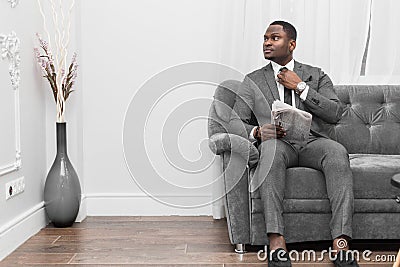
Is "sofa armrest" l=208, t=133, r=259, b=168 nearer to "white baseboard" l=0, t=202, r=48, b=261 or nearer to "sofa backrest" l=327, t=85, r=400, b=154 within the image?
"sofa backrest" l=327, t=85, r=400, b=154

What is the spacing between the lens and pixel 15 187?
3762 millimetres

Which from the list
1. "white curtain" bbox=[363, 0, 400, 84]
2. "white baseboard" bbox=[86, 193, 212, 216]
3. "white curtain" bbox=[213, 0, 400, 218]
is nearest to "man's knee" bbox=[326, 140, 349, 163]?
"white curtain" bbox=[213, 0, 400, 218]

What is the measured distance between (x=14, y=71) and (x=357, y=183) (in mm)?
1908

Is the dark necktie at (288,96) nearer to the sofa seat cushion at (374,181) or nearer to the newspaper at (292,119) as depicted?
the newspaper at (292,119)

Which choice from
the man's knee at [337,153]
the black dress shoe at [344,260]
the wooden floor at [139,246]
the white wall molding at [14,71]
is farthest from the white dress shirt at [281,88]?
the white wall molding at [14,71]

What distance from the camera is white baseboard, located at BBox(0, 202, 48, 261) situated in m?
3.52

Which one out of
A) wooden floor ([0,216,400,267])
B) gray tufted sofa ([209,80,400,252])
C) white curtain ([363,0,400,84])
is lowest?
wooden floor ([0,216,400,267])

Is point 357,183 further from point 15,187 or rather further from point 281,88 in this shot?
point 15,187

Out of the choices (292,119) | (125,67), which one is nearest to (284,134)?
(292,119)

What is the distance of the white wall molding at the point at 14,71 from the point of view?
3561 millimetres

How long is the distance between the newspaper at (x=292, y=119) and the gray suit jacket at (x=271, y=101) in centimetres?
16

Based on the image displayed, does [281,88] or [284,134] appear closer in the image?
[284,134]

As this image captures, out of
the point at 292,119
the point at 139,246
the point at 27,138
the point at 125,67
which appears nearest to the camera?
the point at 292,119

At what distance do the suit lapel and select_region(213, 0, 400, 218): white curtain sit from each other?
1.95ft
